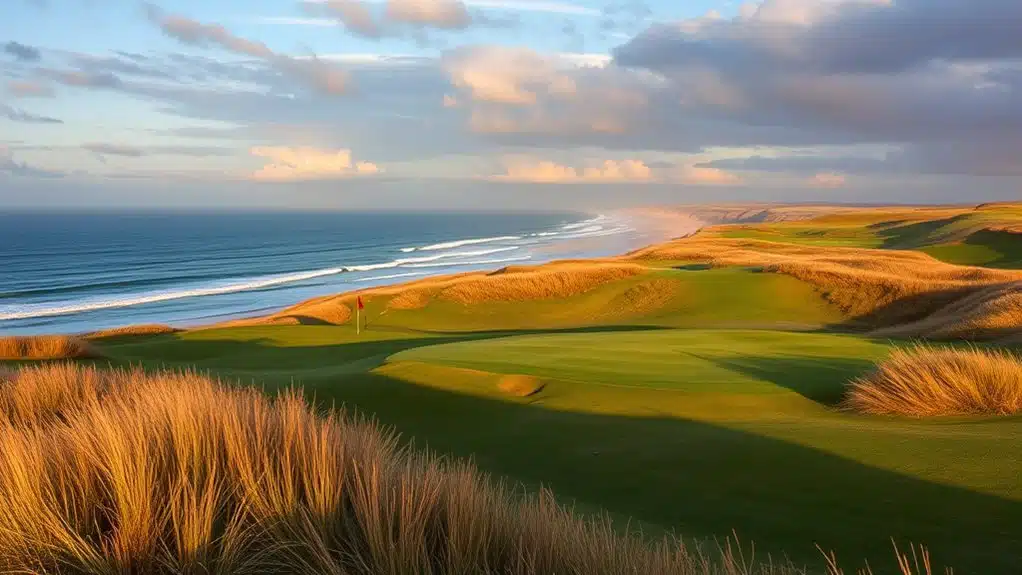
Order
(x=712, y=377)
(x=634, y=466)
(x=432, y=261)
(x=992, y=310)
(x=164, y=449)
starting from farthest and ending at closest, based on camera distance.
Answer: (x=432, y=261)
(x=992, y=310)
(x=712, y=377)
(x=634, y=466)
(x=164, y=449)

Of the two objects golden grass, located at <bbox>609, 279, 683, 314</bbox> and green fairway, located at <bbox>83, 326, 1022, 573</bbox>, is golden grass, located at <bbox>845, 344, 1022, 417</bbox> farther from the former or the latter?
golden grass, located at <bbox>609, 279, 683, 314</bbox>

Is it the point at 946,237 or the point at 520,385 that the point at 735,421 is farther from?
the point at 946,237

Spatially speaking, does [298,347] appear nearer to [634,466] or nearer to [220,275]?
[634,466]

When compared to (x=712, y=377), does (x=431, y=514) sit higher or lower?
higher

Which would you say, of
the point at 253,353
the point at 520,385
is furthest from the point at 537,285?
the point at 520,385

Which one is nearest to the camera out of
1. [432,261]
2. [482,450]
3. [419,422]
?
[482,450]

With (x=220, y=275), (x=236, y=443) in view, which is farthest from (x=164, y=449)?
(x=220, y=275)
